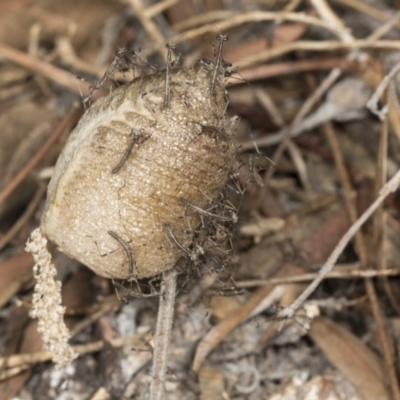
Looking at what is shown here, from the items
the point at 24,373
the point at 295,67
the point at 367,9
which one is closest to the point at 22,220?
the point at 24,373

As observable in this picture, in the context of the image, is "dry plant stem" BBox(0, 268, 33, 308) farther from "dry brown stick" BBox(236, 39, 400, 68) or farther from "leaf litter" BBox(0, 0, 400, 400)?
"dry brown stick" BBox(236, 39, 400, 68)

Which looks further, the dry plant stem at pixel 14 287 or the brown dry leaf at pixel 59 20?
the brown dry leaf at pixel 59 20

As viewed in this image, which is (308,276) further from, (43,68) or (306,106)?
(43,68)

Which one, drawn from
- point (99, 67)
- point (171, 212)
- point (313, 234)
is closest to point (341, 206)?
point (313, 234)

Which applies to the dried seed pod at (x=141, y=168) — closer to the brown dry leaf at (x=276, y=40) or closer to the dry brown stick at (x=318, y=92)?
the dry brown stick at (x=318, y=92)

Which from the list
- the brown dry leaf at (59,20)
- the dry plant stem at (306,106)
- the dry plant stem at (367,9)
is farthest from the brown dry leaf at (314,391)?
the brown dry leaf at (59,20)

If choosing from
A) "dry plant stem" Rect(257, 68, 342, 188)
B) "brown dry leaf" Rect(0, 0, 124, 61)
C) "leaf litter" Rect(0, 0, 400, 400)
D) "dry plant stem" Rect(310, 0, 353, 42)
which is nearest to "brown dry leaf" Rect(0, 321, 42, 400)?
"leaf litter" Rect(0, 0, 400, 400)
